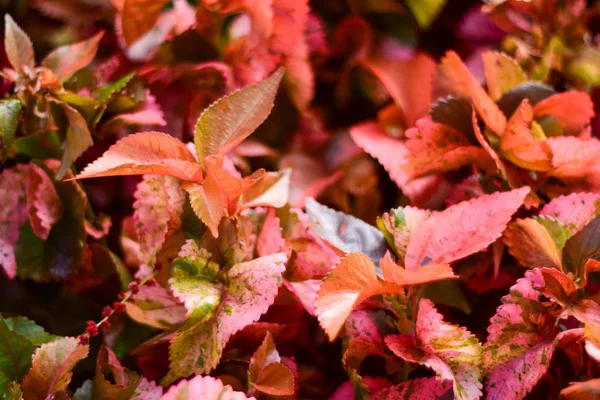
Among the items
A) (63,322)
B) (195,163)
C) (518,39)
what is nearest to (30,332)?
(63,322)

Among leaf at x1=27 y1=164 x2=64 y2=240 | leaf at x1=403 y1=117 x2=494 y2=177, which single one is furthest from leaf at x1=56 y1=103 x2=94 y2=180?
leaf at x1=403 y1=117 x2=494 y2=177

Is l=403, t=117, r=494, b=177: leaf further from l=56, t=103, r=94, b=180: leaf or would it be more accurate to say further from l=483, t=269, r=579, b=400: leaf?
l=56, t=103, r=94, b=180: leaf

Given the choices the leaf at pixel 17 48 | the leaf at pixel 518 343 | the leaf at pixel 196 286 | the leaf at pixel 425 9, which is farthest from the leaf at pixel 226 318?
the leaf at pixel 425 9

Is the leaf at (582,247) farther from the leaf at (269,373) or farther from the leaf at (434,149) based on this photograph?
the leaf at (269,373)

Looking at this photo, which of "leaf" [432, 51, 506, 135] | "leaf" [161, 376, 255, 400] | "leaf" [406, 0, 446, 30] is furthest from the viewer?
"leaf" [406, 0, 446, 30]

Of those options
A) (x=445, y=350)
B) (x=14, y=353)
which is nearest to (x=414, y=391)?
(x=445, y=350)

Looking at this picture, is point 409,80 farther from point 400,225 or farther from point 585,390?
point 585,390

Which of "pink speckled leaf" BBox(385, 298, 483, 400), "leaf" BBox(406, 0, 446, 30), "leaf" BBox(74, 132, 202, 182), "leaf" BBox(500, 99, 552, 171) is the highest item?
"leaf" BBox(406, 0, 446, 30)

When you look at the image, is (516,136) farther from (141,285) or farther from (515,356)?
(141,285)
